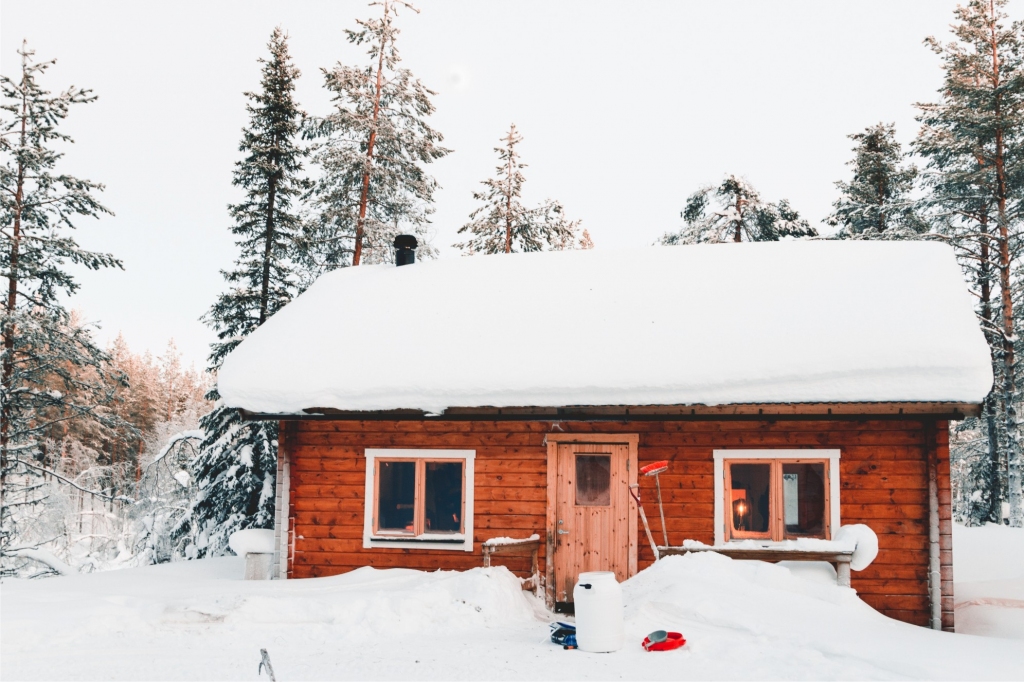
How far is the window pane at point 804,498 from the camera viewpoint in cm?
964

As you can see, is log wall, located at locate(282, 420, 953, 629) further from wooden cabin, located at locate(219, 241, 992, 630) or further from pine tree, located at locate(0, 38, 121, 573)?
pine tree, located at locate(0, 38, 121, 573)

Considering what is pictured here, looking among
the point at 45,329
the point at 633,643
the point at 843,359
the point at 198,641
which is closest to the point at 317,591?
the point at 198,641

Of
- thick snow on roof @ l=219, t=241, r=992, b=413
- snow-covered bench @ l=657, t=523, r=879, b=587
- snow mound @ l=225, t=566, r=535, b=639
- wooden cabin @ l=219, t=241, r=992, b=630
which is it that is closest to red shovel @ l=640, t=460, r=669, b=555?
wooden cabin @ l=219, t=241, r=992, b=630

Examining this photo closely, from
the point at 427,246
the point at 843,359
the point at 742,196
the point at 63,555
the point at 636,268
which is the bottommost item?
the point at 63,555

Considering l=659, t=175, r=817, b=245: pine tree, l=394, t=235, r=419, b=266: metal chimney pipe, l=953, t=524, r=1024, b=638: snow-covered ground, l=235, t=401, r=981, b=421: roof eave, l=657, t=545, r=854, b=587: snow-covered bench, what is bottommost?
l=953, t=524, r=1024, b=638: snow-covered ground

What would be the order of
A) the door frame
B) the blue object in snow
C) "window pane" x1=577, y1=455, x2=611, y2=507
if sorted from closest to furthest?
the blue object in snow → the door frame → "window pane" x1=577, y1=455, x2=611, y2=507

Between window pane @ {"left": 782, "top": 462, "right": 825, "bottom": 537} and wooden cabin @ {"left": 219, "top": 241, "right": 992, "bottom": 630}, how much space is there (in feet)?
0.08

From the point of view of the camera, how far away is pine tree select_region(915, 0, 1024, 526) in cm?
1903

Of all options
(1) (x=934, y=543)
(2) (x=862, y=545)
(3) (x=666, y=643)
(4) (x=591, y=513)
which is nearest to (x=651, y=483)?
(4) (x=591, y=513)

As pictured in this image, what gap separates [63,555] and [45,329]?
46.0ft

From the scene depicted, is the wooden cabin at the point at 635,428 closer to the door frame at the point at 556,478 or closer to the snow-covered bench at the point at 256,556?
the door frame at the point at 556,478

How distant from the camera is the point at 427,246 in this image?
2269 cm

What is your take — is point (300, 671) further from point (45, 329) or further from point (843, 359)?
point (45, 329)

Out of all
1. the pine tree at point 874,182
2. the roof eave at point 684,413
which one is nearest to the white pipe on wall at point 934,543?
the roof eave at point 684,413
